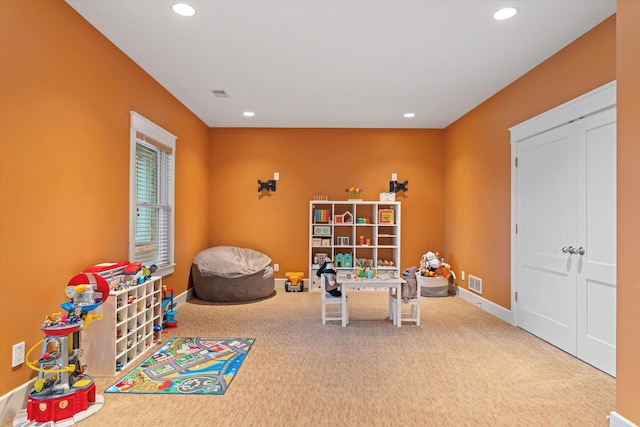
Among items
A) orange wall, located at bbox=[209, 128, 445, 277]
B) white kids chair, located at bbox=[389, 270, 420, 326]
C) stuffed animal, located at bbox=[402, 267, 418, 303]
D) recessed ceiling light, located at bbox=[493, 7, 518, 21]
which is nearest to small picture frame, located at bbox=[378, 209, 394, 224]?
orange wall, located at bbox=[209, 128, 445, 277]

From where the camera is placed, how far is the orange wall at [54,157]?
2139 millimetres

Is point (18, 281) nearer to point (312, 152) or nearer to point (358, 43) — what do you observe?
point (358, 43)

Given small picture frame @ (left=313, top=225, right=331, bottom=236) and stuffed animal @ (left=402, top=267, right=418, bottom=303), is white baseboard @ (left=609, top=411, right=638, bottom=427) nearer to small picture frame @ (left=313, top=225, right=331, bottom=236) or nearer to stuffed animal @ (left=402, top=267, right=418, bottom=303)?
stuffed animal @ (left=402, top=267, right=418, bottom=303)

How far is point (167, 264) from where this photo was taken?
14.7 ft

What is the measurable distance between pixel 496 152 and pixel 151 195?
416 centimetres

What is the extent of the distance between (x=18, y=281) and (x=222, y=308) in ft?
8.88

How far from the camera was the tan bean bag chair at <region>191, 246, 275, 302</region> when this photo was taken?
4.99 meters

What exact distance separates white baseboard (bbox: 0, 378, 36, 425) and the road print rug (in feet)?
1.48

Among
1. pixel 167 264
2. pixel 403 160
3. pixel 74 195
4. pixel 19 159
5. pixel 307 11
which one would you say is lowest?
pixel 167 264

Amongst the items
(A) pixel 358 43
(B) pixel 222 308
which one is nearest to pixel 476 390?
(A) pixel 358 43

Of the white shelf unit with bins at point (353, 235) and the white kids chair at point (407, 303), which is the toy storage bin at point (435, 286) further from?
the white kids chair at point (407, 303)

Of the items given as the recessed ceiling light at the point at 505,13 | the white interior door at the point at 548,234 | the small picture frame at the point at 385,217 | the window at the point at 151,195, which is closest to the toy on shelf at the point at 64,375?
the window at the point at 151,195

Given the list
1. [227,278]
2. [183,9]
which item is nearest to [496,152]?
[183,9]

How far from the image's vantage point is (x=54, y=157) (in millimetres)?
2506
